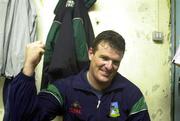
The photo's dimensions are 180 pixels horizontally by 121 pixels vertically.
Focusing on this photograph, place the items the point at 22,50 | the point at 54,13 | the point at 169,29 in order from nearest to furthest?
1. the point at 22,50
2. the point at 54,13
3. the point at 169,29

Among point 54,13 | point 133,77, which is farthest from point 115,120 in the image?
point 54,13

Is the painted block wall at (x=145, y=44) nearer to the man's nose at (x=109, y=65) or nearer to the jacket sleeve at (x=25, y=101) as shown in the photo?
the man's nose at (x=109, y=65)

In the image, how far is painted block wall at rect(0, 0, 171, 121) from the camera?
2.28 m

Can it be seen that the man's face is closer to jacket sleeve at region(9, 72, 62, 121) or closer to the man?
the man

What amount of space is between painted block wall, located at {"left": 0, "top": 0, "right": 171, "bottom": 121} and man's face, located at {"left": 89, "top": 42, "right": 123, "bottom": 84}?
68cm

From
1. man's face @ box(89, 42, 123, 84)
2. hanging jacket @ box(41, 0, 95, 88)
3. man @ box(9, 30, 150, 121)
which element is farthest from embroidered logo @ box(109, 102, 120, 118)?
hanging jacket @ box(41, 0, 95, 88)

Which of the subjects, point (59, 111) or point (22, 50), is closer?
point (59, 111)

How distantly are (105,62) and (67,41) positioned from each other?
494 millimetres

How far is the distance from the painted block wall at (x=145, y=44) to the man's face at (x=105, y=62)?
0.68 metres

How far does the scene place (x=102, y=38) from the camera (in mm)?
1607

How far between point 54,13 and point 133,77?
785mm

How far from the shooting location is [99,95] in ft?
5.40

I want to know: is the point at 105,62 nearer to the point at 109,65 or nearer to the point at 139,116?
the point at 109,65

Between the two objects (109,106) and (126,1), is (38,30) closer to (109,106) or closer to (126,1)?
(126,1)
